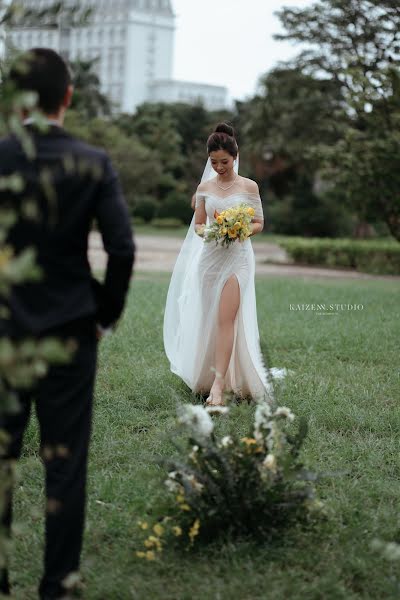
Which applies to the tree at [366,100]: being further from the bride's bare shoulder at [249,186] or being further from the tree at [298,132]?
the bride's bare shoulder at [249,186]

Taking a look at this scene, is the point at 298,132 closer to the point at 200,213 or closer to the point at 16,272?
the point at 200,213

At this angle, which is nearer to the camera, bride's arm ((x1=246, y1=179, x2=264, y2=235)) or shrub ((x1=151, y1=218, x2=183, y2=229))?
bride's arm ((x1=246, y1=179, x2=264, y2=235))

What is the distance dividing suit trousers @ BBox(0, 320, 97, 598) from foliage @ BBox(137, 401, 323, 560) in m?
0.53

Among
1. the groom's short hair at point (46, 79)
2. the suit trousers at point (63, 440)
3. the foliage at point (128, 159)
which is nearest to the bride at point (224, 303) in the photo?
the suit trousers at point (63, 440)

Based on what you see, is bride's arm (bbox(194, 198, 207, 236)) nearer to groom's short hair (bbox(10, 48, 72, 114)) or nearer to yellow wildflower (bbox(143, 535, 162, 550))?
yellow wildflower (bbox(143, 535, 162, 550))

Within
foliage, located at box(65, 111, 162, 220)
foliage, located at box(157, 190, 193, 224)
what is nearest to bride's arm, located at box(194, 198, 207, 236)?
foliage, located at box(65, 111, 162, 220)

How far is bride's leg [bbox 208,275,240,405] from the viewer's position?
6340 mm

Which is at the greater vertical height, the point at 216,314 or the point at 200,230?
the point at 200,230

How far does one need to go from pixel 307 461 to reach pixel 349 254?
834 inches

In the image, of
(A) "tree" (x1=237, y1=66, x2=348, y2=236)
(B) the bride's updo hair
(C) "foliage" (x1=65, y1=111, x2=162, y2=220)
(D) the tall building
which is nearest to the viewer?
(B) the bride's updo hair

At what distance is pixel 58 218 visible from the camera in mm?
2707

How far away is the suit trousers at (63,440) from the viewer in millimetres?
2830

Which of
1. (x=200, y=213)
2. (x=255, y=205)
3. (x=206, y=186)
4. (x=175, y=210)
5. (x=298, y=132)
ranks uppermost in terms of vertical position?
(x=298, y=132)

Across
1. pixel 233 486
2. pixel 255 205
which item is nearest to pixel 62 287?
pixel 233 486
